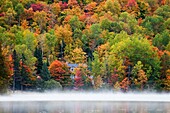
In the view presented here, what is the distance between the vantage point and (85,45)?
120 metres

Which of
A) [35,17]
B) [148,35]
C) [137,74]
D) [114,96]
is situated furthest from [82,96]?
[35,17]

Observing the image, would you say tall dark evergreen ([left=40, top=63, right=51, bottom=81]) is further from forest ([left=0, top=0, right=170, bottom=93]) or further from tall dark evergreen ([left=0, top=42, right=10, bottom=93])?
tall dark evergreen ([left=0, top=42, right=10, bottom=93])

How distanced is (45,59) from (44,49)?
339 cm

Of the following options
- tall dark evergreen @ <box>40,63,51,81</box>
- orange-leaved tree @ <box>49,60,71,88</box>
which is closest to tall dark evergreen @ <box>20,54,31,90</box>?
tall dark evergreen @ <box>40,63,51,81</box>

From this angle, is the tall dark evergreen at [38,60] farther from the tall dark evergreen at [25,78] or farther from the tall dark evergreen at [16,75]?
the tall dark evergreen at [16,75]

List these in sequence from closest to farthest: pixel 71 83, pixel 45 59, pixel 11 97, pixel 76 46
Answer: pixel 11 97 < pixel 71 83 < pixel 45 59 < pixel 76 46

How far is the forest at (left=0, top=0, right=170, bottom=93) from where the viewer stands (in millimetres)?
93938

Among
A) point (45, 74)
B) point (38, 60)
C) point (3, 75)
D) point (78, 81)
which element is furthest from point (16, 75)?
point (3, 75)

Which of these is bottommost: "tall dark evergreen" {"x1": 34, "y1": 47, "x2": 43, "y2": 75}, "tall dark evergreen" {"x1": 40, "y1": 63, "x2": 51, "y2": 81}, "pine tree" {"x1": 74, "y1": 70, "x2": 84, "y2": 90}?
"pine tree" {"x1": 74, "y1": 70, "x2": 84, "y2": 90}

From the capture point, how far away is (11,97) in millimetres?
78312

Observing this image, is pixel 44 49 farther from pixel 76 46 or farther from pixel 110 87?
pixel 110 87

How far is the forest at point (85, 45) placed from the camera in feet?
308

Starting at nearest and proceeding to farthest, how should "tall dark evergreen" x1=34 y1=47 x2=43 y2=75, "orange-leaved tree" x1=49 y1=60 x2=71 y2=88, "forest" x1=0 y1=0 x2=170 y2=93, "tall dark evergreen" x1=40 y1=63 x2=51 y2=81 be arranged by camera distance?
1. "tall dark evergreen" x1=40 y1=63 x2=51 y2=81
2. "forest" x1=0 y1=0 x2=170 y2=93
3. "orange-leaved tree" x1=49 y1=60 x2=71 y2=88
4. "tall dark evergreen" x1=34 y1=47 x2=43 y2=75

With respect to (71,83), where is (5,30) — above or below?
above
